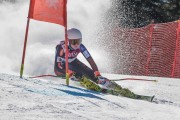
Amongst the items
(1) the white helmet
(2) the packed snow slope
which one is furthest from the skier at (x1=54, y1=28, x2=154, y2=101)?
(2) the packed snow slope

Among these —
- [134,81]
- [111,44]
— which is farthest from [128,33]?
[134,81]

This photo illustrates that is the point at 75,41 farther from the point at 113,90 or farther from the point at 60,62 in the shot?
the point at 113,90

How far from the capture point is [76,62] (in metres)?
9.42

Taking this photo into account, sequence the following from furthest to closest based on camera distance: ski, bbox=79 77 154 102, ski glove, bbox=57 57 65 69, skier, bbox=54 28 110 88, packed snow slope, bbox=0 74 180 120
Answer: ski glove, bbox=57 57 65 69
skier, bbox=54 28 110 88
ski, bbox=79 77 154 102
packed snow slope, bbox=0 74 180 120

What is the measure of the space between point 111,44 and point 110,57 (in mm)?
540

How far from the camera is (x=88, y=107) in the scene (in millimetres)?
5773

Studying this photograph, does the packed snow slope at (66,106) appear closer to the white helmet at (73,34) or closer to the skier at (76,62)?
the skier at (76,62)

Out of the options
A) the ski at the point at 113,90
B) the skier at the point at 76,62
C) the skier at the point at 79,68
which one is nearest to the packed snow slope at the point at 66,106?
the ski at the point at 113,90

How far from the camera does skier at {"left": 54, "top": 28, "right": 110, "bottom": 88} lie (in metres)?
8.84

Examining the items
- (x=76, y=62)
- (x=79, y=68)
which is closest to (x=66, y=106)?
(x=79, y=68)

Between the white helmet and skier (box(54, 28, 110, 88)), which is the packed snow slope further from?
the white helmet

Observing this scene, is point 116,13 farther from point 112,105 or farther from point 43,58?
point 112,105

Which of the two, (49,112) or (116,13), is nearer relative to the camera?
(49,112)

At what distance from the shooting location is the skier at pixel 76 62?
8836mm
